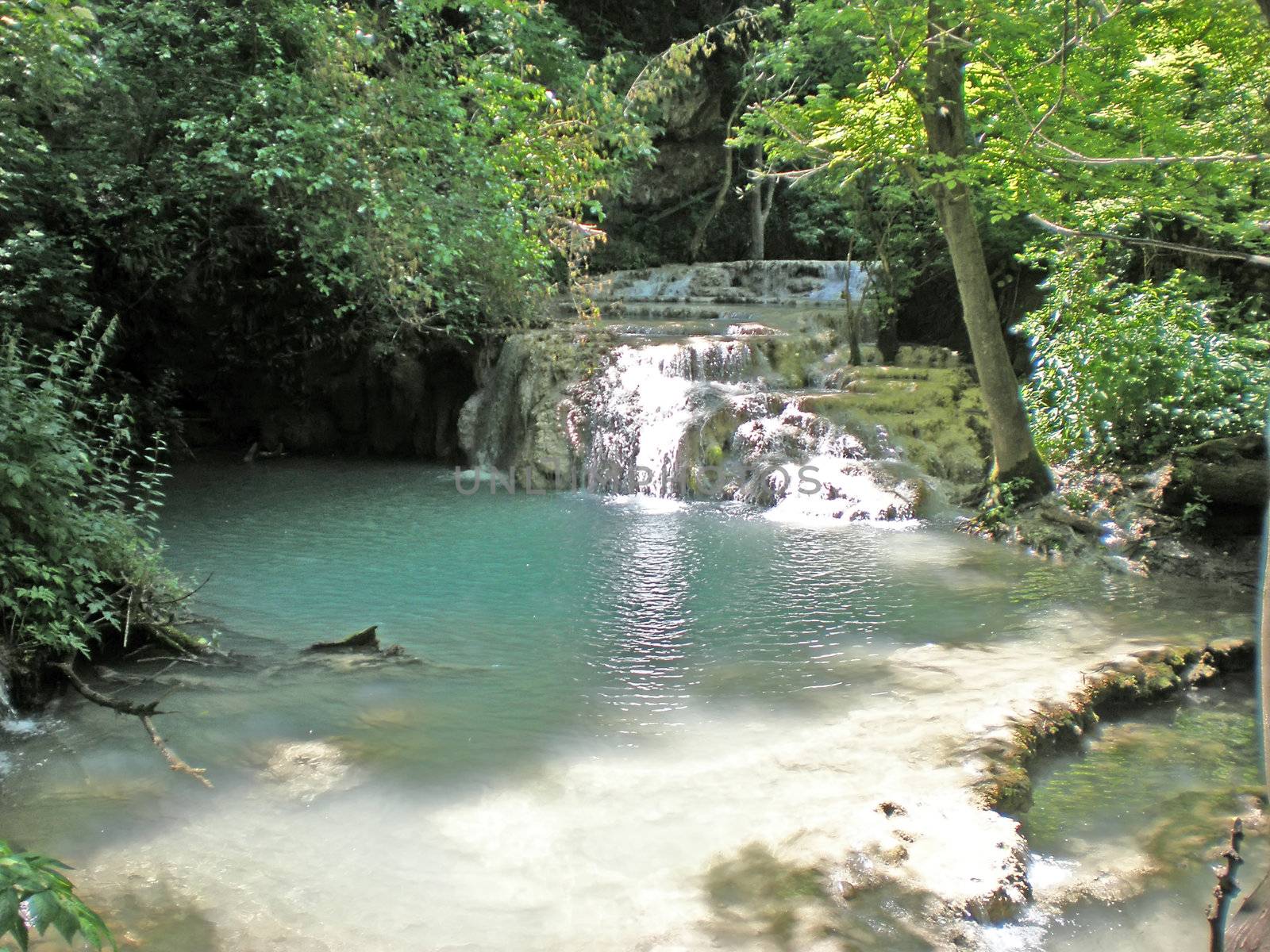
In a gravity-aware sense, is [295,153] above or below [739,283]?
below

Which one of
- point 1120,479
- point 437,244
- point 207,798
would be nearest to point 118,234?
point 437,244

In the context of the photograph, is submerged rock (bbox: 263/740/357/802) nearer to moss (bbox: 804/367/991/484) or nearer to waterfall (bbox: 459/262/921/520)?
waterfall (bbox: 459/262/921/520)

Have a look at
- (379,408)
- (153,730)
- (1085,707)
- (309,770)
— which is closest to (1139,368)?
(1085,707)

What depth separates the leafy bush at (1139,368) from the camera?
765cm

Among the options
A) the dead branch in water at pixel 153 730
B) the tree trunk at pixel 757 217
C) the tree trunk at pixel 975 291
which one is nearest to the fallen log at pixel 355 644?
the dead branch in water at pixel 153 730

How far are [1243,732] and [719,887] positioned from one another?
2.82 metres

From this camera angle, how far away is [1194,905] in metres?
3.01

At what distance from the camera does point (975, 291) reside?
8273mm

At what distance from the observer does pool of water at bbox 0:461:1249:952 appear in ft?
9.89

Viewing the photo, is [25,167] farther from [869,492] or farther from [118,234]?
[869,492]

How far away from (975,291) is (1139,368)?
149 centimetres

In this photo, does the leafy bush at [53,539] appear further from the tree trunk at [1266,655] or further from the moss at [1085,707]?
the tree trunk at [1266,655]

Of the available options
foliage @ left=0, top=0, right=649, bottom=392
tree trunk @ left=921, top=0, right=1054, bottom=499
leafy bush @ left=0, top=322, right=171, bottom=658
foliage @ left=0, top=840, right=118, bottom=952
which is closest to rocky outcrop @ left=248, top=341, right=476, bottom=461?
foliage @ left=0, top=0, right=649, bottom=392

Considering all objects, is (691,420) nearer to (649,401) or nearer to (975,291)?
(649,401)
